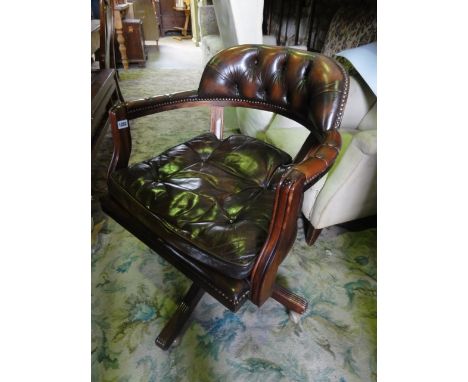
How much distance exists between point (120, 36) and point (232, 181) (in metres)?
3.87

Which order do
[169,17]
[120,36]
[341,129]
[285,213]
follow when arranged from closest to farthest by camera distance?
1. [285,213]
2. [341,129]
3. [120,36]
4. [169,17]

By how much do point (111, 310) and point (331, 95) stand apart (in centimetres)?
111

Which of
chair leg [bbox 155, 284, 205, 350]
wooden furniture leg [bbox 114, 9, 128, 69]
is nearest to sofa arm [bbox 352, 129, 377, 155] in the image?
chair leg [bbox 155, 284, 205, 350]

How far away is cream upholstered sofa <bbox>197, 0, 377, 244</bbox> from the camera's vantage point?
1.10 metres

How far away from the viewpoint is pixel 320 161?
0.69 m

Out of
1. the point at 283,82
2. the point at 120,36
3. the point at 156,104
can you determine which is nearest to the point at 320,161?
the point at 283,82

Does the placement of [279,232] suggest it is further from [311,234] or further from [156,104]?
[311,234]

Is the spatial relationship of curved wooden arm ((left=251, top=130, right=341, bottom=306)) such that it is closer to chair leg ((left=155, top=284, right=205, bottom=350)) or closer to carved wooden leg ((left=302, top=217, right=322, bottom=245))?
chair leg ((left=155, top=284, right=205, bottom=350))

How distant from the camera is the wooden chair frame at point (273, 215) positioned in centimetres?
64

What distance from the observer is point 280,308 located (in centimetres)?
115

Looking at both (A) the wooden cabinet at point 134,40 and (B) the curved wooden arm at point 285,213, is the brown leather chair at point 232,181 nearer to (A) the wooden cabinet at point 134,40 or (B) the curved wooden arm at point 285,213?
(B) the curved wooden arm at point 285,213
